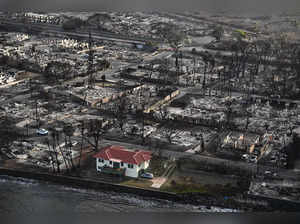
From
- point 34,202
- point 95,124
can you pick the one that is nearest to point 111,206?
point 34,202

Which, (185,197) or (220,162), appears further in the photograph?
(220,162)

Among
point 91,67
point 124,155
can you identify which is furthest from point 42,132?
point 91,67

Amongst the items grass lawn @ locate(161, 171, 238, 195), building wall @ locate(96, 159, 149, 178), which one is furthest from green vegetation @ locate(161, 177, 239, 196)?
building wall @ locate(96, 159, 149, 178)

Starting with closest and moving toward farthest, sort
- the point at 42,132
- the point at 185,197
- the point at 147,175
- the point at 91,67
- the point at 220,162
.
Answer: the point at 185,197
the point at 147,175
the point at 220,162
the point at 42,132
the point at 91,67

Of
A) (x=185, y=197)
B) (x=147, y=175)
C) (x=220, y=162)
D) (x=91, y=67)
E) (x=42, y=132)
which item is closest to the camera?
(x=185, y=197)

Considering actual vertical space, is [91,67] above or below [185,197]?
above

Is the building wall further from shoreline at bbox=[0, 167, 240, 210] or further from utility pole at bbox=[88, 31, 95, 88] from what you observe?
utility pole at bbox=[88, 31, 95, 88]

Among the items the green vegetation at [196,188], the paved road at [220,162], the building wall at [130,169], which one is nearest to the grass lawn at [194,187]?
the green vegetation at [196,188]

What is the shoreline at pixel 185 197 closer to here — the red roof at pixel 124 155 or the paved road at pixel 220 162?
the red roof at pixel 124 155

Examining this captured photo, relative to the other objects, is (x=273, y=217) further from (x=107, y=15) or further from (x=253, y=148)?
(x=107, y=15)

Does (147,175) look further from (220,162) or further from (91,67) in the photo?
(91,67)
